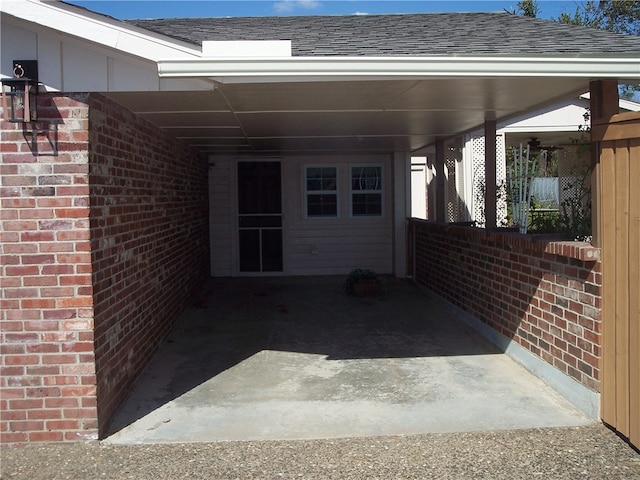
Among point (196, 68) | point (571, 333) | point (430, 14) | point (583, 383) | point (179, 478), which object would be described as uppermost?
point (430, 14)

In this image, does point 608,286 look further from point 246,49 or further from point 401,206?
point 401,206

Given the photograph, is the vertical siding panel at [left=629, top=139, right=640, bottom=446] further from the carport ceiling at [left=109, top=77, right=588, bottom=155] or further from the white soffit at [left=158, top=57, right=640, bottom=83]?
the carport ceiling at [left=109, top=77, right=588, bottom=155]

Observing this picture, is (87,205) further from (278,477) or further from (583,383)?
(583,383)

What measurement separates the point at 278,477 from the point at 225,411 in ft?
4.02

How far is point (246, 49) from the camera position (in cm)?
409

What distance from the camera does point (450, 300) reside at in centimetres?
834

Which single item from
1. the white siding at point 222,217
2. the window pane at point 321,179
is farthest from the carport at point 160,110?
the window pane at point 321,179

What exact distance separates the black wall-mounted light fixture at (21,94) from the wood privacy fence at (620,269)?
403 centimetres

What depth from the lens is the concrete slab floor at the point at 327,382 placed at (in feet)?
14.7

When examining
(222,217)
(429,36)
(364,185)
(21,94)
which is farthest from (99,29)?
(364,185)

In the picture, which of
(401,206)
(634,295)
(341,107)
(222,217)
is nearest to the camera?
(634,295)

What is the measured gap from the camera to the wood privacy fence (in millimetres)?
3916

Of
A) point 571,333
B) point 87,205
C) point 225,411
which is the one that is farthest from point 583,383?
point 87,205

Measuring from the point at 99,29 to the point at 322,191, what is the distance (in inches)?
307
